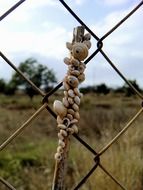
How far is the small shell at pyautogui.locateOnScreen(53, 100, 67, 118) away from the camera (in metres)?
0.44

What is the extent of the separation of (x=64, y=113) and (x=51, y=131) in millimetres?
6684

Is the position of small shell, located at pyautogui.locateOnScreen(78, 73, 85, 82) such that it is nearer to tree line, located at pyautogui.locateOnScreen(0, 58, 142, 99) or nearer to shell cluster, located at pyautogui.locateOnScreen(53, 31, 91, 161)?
shell cluster, located at pyautogui.locateOnScreen(53, 31, 91, 161)

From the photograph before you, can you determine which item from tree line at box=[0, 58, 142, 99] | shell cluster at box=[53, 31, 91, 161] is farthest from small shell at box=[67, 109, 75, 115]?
tree line at box=[0, 58, 142, 99]

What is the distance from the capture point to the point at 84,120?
19.4ft

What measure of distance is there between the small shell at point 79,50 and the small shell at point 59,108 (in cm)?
4

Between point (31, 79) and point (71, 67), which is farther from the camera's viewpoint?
point (31, 79)

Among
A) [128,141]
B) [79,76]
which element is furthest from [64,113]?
[128,141]

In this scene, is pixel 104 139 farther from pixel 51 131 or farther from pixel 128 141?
pixel 51 131

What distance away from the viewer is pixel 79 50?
453 millimetres

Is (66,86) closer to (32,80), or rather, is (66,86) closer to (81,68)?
(81,68)

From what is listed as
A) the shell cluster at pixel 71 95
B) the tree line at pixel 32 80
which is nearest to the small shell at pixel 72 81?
the shell cluster at pixel 71 95

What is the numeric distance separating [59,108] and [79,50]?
5cm

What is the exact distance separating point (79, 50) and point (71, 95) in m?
0.04

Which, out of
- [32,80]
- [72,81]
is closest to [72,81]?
[72,81]
